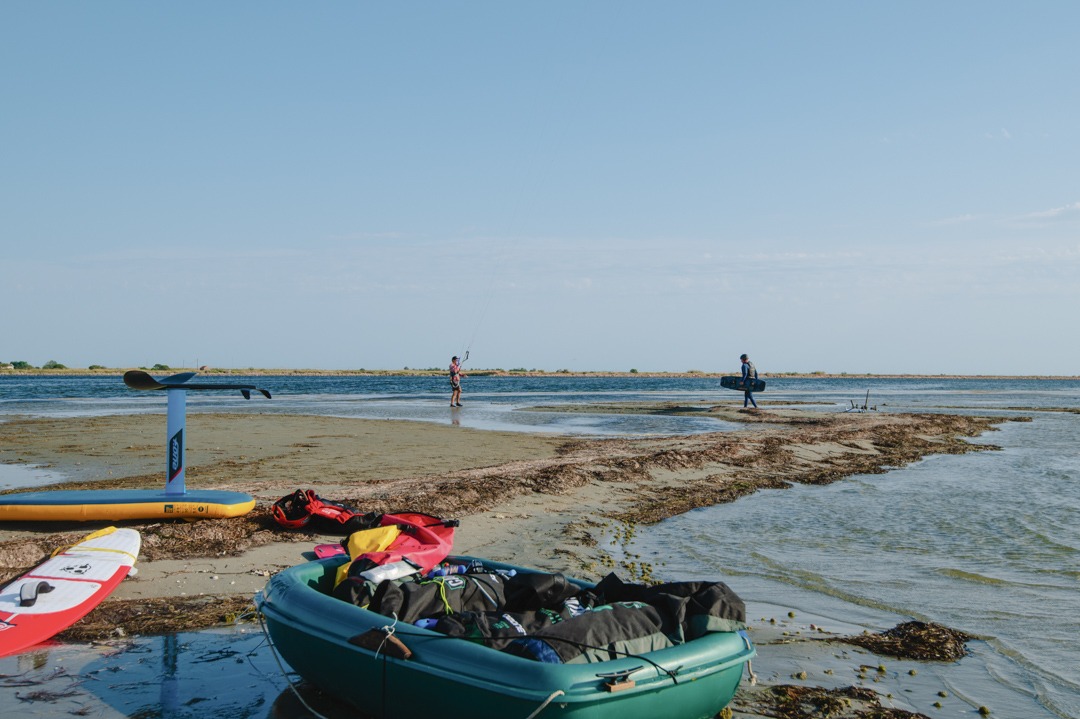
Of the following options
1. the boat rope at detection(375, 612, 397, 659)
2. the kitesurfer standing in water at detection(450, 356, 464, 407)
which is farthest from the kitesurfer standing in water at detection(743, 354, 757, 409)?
the boat rope at detection(375, 612, 397, 659)

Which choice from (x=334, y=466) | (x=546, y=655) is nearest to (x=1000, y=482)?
(x=334, y=466)

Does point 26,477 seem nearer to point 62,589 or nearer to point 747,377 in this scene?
point 62,589

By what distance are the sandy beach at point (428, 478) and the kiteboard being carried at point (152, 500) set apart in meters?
0.17

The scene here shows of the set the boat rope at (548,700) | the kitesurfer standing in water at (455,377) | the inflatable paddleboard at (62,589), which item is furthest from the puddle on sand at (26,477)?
the kitesurfer standing in water at (455,377)

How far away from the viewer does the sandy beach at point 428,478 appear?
7.66 m

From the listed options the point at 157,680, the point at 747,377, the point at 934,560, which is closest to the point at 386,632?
the point at 157,680

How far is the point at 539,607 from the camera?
5.40 m

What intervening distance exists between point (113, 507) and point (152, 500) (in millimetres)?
399

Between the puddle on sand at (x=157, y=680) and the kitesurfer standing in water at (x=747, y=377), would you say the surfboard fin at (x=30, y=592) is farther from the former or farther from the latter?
the kitesurfer standing in water at (x=747, y=377)

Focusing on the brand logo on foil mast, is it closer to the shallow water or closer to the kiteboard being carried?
the kiteboard being carried

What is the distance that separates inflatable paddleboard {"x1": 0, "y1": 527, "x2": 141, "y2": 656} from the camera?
6.12 m

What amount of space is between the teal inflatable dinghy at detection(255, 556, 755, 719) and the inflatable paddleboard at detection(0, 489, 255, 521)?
Result: 13.7 feet

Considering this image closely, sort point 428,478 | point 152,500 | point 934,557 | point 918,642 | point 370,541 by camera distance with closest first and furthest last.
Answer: point 918,642 → point 370,541 → point 152,500 → point 934,557 → point 428,478

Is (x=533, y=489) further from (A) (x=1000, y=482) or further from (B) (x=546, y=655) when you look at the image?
(A) (x=1000, y=482)
